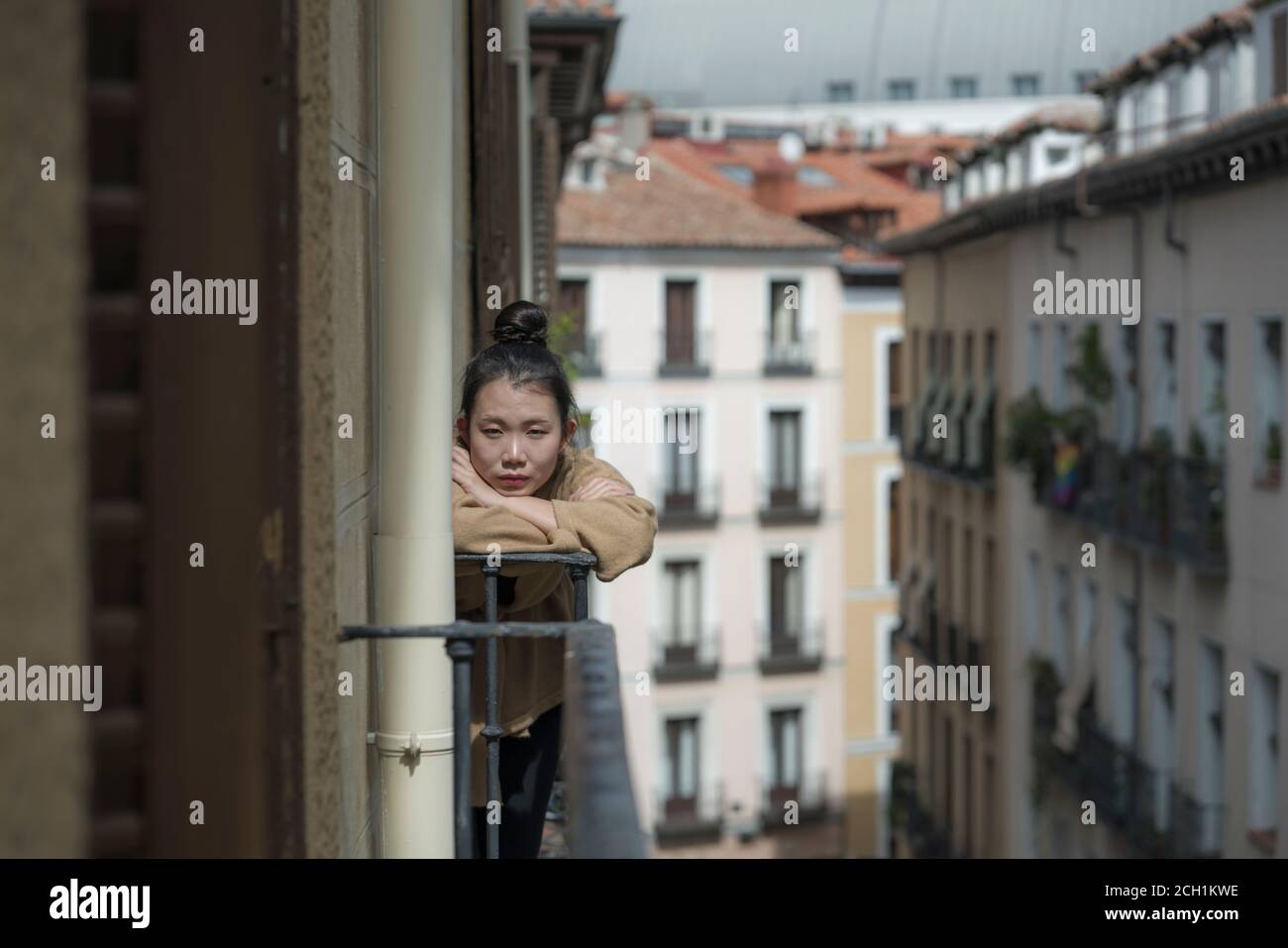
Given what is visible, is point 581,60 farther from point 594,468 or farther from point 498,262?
point 594,468

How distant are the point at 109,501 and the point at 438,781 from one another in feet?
7.73

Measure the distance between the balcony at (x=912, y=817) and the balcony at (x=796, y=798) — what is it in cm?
369

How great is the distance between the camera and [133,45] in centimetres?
180

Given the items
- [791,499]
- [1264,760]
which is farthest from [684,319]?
[1264,760]

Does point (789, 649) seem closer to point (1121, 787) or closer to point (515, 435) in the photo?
point (1121, 787)

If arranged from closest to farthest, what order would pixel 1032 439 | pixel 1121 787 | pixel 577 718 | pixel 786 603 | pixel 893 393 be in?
pixel 577 718 < pixel 1121 787 < pixel 1032 439 < pixel 786 603 < pixel 893 393

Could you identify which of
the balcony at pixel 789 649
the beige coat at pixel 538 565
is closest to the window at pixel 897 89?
the balcony at pixel 789 649

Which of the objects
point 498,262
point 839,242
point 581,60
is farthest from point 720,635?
point 498,262

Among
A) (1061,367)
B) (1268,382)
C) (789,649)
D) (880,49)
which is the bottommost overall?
(789,649)

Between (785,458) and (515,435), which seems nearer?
(515,435)

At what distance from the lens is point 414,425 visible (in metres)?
3.91

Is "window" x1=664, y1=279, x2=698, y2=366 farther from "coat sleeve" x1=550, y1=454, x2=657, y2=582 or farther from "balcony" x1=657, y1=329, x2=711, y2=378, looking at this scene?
"coat sleeve" x1=550, y1=454, x2=657, y2=582

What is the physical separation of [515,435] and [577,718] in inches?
55.9

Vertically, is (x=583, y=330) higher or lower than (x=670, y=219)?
lower
